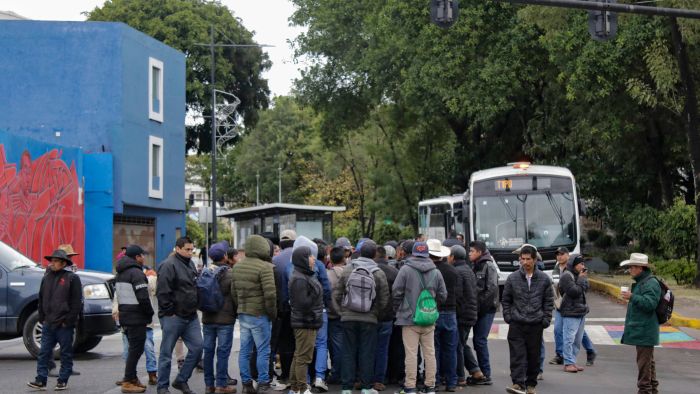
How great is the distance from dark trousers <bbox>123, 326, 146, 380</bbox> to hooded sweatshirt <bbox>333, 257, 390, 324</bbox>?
2.34 m

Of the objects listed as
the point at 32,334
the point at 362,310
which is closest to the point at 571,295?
the point at 362,310

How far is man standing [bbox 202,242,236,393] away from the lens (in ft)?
38.9

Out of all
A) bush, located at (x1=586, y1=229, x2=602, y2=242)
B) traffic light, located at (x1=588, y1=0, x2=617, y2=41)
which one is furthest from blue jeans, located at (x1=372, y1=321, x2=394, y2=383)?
bush, located at (x1=586, y1=229, x2=602, y2=242)

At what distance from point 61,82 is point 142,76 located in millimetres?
2873

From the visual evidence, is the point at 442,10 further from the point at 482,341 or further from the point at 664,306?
the point at 664,306

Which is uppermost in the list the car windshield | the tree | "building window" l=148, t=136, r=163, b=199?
the tree

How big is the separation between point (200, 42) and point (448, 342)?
40.7 m

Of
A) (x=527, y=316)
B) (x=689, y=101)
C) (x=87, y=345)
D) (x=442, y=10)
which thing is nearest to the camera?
(x=527, y=316)

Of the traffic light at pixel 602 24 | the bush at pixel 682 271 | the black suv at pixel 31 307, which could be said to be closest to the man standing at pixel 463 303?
the traffic light at pixel 602 24

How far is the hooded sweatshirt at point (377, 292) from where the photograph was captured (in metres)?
11.7

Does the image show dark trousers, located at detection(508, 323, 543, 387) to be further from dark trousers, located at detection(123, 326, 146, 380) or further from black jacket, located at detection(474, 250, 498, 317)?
dark trousers, located at detection(123, 326, 146, 380)

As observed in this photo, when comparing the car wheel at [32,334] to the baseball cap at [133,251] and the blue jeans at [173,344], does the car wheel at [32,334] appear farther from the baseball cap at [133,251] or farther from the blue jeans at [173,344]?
the blue jeans at [173,344]

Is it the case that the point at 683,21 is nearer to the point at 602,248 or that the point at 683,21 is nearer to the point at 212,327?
the point at 212,327

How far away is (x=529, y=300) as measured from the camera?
11586mm
